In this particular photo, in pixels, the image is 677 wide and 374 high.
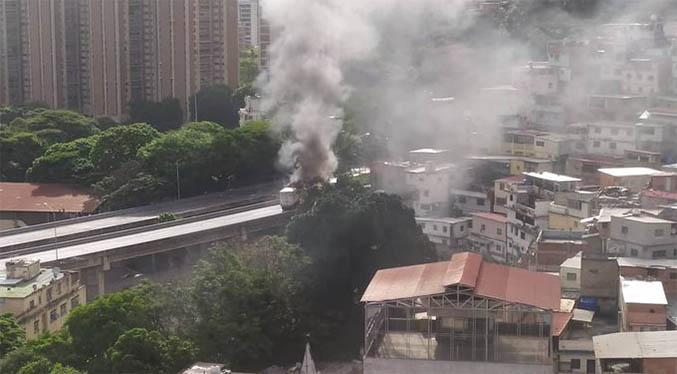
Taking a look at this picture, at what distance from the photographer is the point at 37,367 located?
12.3 meters

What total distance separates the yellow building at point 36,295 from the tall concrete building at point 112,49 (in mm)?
23018

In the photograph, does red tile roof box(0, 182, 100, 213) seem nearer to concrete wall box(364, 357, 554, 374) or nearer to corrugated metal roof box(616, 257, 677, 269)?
corrugated metal roof box(616, 257, 677, 269)

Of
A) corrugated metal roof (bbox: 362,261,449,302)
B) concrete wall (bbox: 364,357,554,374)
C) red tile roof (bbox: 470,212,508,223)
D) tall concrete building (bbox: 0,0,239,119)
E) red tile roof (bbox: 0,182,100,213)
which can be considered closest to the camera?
concrete wall (bbox: 364,357,554,374)

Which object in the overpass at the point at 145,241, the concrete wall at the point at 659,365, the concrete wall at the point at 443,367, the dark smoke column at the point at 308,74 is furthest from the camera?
the dark smoke column at the point at 308,74

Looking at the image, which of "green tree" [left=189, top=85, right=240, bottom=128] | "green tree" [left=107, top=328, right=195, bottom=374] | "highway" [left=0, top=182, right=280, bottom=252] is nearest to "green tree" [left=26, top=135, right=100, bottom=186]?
"highway" [left=0, top=182, right=280, bottom=252]

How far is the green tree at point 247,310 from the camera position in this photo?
1457 cm

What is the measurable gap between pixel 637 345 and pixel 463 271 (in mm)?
2114

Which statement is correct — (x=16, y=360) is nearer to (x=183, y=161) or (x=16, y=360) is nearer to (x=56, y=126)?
(x=183, y=161)

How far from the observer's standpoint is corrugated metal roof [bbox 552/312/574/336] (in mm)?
12688

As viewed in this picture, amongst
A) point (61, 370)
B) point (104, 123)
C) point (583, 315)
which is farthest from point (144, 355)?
point (104, 123)

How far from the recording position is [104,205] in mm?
25797

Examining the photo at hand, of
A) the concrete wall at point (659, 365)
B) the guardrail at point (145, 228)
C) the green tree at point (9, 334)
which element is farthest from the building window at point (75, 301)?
the concrete wall at point (659, 365)

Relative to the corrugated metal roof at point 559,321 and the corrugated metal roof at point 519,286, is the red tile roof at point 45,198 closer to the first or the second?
the corrugated metal roof at point 519,286

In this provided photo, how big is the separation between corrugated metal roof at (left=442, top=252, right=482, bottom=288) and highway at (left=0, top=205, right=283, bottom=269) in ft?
27.8
